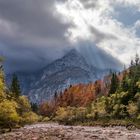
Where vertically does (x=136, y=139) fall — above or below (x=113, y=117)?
below

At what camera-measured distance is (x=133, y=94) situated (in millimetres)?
126312

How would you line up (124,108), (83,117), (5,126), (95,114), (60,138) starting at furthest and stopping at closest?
(83,117) < (95,114) < (124,108) < (5,126) < (60,138)

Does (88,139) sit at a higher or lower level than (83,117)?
lower

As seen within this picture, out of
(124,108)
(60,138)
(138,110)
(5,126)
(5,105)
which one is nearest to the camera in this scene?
(60,138)

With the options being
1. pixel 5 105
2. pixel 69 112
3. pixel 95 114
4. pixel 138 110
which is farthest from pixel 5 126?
pixel 69 112

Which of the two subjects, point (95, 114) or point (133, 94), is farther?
point (95, 114)

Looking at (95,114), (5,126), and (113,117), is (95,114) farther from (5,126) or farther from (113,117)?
(5,126)

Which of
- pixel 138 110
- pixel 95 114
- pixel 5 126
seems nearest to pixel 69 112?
pixel 95 114

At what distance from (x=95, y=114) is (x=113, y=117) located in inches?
532

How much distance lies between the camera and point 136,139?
141ft

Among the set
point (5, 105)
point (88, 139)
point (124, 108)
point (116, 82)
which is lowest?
point (88, 139)

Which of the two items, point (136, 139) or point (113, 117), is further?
point (113, 117)

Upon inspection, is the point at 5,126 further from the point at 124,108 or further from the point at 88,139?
the point at 124,108

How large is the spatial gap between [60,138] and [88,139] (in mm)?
2921
